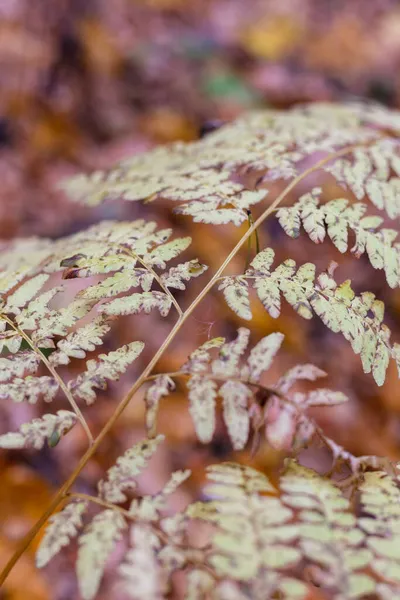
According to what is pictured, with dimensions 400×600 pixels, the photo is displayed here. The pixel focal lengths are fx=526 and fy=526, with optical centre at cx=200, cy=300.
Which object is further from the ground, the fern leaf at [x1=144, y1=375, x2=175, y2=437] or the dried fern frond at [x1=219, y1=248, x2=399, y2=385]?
the dried fern frond at [x1=219, y1=248, x2=399, y2=385]

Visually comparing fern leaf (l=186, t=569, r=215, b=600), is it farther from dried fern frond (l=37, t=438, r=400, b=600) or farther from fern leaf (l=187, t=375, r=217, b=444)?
fern leaf (l=187, t=375, r=217, b=444)

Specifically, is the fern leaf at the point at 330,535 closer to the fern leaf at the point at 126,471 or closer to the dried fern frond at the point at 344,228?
the fern leaf at the point at 126,471

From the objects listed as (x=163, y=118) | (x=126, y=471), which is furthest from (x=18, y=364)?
(x=163, y=118)

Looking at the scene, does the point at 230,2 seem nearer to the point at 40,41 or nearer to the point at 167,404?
the point at 40,41

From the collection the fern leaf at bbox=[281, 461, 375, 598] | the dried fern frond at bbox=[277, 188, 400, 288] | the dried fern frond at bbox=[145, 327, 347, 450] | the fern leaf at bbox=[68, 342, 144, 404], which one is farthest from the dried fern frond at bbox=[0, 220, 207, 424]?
the fern leaf at bbox=[281, 461, 375, 598]

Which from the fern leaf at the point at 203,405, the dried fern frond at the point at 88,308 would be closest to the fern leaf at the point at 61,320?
the dried fern frond at the point at 88,308

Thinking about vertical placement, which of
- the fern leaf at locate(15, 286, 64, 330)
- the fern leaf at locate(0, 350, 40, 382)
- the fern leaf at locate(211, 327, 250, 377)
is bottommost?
the fern leaf at locate(0, 350, 40, 382)

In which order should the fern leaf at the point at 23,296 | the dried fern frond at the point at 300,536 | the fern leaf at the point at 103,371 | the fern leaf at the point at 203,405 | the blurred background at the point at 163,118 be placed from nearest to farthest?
1. the dried fern frond at the point at 300,536
2. the fern leaf at the point at 203,405
3. the fern leaf at the point at 103,371
4. the fern leaf at the point at 23,296
5. the blurred background at the point at 163,118
